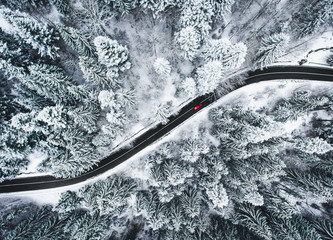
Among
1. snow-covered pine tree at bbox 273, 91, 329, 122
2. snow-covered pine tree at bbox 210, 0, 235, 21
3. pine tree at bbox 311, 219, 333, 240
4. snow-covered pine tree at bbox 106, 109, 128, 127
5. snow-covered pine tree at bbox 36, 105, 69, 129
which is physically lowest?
pine tree at bbox 311, 219, 333, 240


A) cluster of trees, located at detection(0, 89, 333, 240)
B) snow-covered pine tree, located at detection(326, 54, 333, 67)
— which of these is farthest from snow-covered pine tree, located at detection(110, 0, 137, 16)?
snow-covered pine tree, located at detection(326, 54, 333, 67)

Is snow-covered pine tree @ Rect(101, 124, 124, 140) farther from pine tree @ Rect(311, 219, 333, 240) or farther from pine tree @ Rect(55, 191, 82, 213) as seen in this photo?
pine tree @ Rect(311, 219, 333, 240)

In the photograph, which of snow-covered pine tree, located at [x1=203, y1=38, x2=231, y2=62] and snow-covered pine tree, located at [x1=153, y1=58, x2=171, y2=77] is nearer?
snow-covered pine tree, located at [x1=203, y1=38, x2=231, y2=62]

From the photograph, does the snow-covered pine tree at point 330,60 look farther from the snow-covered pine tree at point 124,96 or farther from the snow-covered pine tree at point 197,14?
the snow-covered pine tree at point 124,96

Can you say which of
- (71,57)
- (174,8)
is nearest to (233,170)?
(174,8)

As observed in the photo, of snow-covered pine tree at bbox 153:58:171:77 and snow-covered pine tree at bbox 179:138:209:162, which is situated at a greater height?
snow-covered pine tree at bbox 153:58:171:77

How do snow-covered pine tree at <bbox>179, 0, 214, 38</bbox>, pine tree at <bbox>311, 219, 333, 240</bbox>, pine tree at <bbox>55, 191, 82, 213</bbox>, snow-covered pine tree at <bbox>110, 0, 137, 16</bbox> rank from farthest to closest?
1. pine tree at <bbox>55, 191, 82, 213</bbox>
2. pine tree at <bbox>311, 219, 333, 240</bbox>
3. snow-covered pine tree at <bbox>110, 0, 137, 16</bbox>
4. snow-covered pine tree at <bbox>179, 0, 214, 38</bbox>

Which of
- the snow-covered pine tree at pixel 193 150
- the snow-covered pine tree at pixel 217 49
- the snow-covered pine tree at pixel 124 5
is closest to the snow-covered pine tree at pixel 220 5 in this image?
the snow-covered pine tree at pixel 217 49
